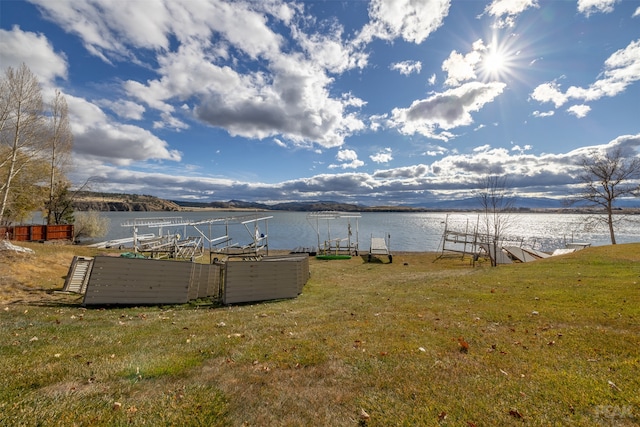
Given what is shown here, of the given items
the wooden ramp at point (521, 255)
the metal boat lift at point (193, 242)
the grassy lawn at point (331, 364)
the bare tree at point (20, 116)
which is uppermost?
the bare tree at point (20, 116)

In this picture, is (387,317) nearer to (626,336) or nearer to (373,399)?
(373,399)

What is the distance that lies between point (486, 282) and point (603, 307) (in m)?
5.57

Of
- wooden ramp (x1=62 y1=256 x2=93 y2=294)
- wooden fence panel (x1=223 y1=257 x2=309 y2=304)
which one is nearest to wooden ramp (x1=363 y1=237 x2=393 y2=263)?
wooden fence panel (x1=223 y1=257 x2=309 y2=304)

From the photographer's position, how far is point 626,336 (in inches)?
235

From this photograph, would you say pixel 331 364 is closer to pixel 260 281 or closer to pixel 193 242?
pixel 260 281

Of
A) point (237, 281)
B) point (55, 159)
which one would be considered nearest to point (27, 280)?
point (237, 281)

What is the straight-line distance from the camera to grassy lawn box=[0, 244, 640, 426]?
3572 mm

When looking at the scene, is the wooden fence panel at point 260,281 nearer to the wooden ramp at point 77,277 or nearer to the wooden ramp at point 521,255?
the wooden ramp at point 77,277

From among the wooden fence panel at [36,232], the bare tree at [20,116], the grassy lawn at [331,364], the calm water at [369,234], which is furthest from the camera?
the calm water at [369,234]

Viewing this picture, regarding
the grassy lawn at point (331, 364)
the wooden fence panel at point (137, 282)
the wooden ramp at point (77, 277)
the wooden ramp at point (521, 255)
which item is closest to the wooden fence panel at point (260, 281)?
the wooden fence panel at point (137, 282)

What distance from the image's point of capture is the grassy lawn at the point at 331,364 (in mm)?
3572

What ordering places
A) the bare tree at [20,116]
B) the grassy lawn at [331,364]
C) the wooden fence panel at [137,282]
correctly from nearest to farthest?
1. the grassy lawn at [331,364]
2. the wooden fence panel at [137,282]
3. the bare tree at [20,116]

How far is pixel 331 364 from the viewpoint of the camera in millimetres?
5008

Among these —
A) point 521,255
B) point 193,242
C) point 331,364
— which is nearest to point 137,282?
point 331,364
